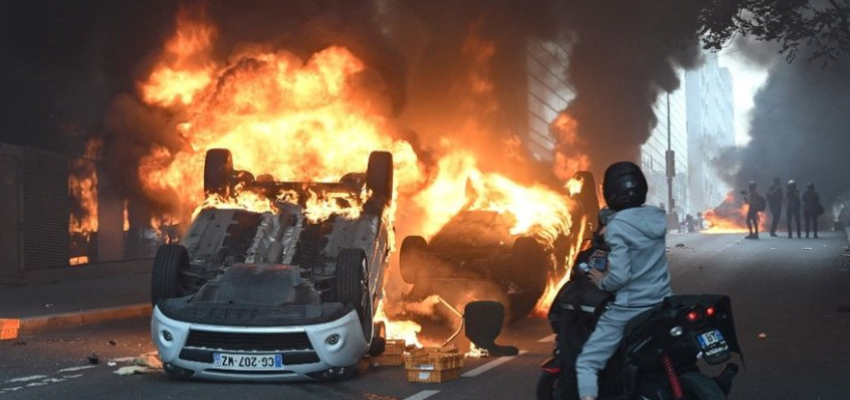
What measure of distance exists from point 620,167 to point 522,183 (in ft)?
39.5

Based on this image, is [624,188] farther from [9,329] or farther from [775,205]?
[775,205]

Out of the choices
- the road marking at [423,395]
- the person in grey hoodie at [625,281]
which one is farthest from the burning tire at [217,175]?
the person in grey hoodie at [625,281]

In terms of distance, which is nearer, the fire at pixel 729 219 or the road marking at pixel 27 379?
the road marking at pixel 27 379

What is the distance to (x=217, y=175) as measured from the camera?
1257 centimetres

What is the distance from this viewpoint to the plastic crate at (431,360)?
9.62m

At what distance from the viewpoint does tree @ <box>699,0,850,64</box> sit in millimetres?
20375

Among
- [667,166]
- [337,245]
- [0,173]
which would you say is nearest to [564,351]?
[337,245]

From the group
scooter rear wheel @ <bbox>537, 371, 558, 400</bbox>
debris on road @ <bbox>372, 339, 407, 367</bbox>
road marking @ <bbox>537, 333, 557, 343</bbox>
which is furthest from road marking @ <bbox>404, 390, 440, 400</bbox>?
road marking @ <bbox>537, 333, 557, 343</bbox>

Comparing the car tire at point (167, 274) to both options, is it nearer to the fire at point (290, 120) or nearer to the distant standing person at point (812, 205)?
the fire at point (290, 120)

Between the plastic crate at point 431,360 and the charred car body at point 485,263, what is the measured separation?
4.15 m

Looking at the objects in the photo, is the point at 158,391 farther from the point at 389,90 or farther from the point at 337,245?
the point at 389,90

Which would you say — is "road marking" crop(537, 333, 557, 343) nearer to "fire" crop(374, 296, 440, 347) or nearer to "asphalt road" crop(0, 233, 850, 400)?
"asphalt road" crop(0, 233, 850, 400)

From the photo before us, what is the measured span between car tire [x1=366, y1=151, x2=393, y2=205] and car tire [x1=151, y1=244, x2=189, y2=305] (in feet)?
7.95

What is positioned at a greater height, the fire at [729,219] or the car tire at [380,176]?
the car tire at [380,176]
